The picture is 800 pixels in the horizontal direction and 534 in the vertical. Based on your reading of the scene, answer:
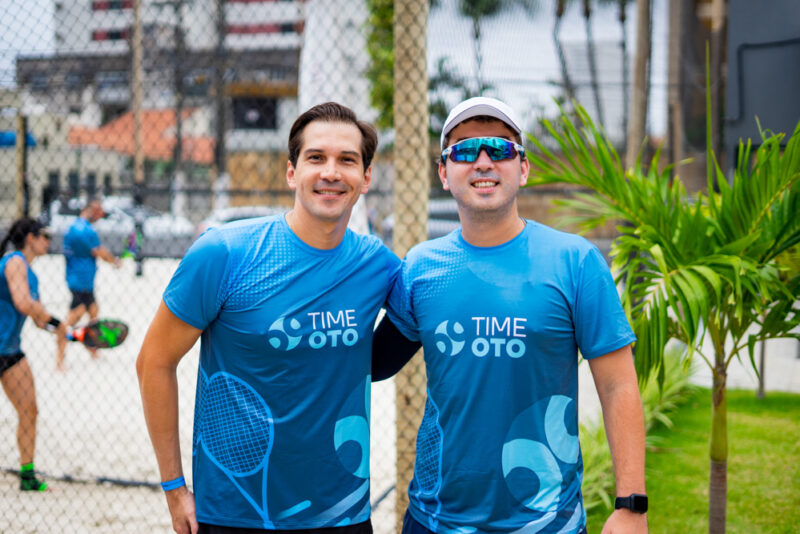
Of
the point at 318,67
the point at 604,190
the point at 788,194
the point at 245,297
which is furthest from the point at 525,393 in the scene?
the point at 318,67

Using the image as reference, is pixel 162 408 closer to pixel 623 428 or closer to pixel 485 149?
pixel 485 149

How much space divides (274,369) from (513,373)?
27.3 inches

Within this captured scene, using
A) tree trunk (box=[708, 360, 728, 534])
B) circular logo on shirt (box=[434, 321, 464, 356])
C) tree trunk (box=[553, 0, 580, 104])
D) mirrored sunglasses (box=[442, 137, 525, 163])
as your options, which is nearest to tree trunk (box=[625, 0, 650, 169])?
tree trunk (box=[708, 360, 728, 534])

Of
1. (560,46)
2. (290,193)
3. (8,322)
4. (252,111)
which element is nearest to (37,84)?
(8,322)

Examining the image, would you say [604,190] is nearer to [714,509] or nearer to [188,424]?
[714,509]

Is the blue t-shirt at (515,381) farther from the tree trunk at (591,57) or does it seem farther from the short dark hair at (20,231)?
the tree trunk at (591,57)

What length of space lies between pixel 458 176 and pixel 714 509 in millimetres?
2293

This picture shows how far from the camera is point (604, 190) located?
10.9 feet

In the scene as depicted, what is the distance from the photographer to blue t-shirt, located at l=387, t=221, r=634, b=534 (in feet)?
6.57

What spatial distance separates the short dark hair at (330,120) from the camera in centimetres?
228

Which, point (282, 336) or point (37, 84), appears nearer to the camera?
point (282, 336)

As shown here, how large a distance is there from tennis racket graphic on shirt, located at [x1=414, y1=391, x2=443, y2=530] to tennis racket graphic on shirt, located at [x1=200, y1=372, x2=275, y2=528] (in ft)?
1.45

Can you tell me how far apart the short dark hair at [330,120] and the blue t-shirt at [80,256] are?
7.47 meters

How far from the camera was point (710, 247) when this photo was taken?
3.26 metres
